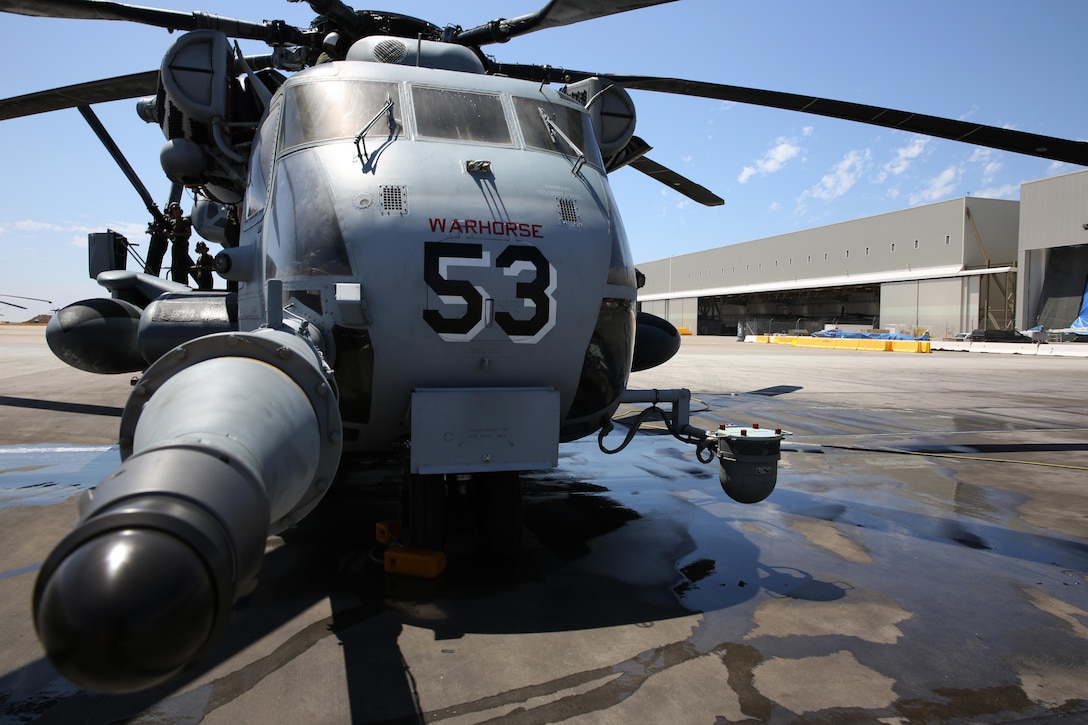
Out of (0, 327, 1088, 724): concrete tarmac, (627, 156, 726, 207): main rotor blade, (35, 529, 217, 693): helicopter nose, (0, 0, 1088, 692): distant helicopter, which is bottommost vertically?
(0, 327, 1088, 724): concrete tarmac

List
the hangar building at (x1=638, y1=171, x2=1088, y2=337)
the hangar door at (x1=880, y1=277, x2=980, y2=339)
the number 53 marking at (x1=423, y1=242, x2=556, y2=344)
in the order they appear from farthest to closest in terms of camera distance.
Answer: the hangar door at (x1=880, y1=277, x2=980, y2=339), the hangar building at (x1=638, y1=171, x2=1088, y2=337), the number 53 marking at (x1=423, y1=242, x2=556, y2=344)

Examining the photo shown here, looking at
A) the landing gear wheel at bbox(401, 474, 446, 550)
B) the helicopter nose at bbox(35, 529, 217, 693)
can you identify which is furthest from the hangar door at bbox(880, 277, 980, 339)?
the helicopter nose at bbox(35, 529, 217, 693)

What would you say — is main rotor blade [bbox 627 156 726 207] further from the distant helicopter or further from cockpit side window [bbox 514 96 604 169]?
cockpit side window [bbox 514 96 604 169]

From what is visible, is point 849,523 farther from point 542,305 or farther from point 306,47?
point 306,47

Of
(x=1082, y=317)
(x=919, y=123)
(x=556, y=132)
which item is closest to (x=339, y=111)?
(x=556, y=132)

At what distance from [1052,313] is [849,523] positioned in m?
49.9

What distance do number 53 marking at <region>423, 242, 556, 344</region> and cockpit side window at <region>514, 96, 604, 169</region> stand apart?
1.15 meters

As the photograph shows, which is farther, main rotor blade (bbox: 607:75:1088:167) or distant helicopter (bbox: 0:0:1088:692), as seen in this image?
main rotor blade (bbox: 607:75:1088:167)

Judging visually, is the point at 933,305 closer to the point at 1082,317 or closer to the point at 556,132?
the point at 1082,317

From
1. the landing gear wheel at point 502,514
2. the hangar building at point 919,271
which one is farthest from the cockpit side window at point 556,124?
the hangar building at point 919,271

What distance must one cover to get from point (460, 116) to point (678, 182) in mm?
6201

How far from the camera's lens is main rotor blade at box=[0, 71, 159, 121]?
7742mm

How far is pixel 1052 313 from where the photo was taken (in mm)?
45844

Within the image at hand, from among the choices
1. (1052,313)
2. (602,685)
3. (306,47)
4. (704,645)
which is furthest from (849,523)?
(1052,313)
